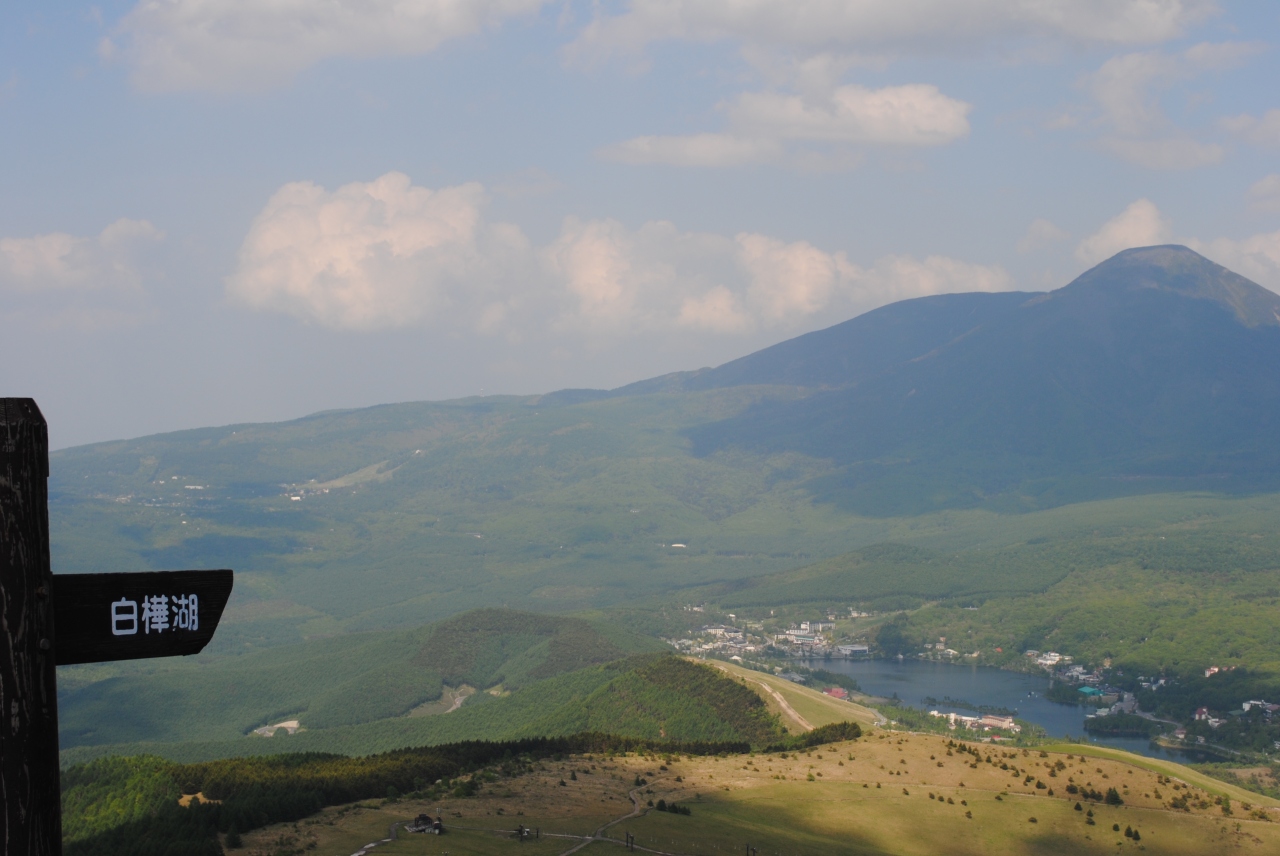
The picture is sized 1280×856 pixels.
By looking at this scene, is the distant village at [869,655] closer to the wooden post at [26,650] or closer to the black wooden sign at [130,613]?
the black wooden sign at [130,613]

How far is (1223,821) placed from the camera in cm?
4200

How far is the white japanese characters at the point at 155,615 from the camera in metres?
4.85

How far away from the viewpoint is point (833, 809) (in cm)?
4222

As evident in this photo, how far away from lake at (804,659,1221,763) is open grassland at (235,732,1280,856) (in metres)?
50.1

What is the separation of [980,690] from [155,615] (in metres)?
127

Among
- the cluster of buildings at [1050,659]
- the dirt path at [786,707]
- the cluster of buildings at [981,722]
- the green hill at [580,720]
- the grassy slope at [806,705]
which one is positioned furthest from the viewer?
the cluster of buildings at [1050,659]

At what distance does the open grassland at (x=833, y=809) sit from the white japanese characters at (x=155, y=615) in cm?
2724

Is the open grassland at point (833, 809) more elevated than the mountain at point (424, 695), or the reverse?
the open grassland at point (833, 809)

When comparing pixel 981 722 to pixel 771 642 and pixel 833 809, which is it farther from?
pixel 833 809

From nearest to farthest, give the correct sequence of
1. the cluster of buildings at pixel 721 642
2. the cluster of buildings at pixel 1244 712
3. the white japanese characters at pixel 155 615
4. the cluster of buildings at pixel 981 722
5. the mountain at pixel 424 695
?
the white japanese characters at pixel 155 615 → the mountain at pixel 424 695 → the cluster of buildings at pixel 981 722 → the cluster of buildings at pixel 1244 712 → the cluster of buildings at pixel 721 642

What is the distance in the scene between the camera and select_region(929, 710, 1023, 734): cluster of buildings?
301ft

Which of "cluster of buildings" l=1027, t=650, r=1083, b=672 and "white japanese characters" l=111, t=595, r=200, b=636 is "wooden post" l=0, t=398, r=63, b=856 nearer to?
"white japanese characters" l=111, t=595, r=200, b=636

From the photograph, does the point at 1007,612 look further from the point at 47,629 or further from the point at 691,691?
the point at 47,629

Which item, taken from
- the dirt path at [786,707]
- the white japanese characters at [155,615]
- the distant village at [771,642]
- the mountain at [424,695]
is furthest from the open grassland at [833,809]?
→ the distant village at [771,642]
